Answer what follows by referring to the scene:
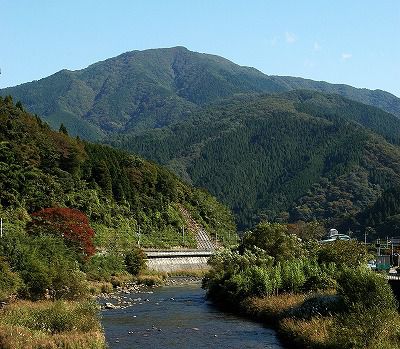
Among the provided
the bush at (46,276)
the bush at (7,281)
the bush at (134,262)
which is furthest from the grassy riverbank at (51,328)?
the bush at (134,262)

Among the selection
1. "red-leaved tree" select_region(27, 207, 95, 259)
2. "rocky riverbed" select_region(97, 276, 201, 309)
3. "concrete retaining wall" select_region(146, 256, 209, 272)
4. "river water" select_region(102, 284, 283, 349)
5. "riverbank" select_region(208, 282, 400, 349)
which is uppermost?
"red-leaved tree" select_region(27, 207, 95, 259)

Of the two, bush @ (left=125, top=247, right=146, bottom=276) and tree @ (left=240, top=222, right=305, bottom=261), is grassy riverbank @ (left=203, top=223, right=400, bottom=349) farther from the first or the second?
bush @ (left=125, top=247, right=146, bottom=276)

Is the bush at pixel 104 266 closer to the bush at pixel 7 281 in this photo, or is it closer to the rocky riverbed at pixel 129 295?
the rocky riverbed at pixel 129 295

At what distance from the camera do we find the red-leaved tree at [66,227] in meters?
80.8

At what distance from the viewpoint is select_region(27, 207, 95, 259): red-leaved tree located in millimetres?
80750

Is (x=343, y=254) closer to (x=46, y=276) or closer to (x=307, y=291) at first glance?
(x=307, y=291)

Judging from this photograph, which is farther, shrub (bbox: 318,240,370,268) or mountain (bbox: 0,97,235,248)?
mountain (bbox: 0,97,235,248)

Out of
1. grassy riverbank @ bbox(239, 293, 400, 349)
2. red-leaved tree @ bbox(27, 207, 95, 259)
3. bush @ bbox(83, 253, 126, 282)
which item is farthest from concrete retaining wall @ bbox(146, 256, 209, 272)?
grassy riverbank @ bbox(239, 293, 400, 349)

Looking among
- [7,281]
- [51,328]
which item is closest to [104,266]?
[7,281]

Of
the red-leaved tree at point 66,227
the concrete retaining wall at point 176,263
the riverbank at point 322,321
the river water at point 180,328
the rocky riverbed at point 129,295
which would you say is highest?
the red-leaved tree at point 66,227

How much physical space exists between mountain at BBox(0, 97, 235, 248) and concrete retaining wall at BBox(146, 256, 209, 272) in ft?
28.1

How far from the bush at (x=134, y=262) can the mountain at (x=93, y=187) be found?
32.2 feet

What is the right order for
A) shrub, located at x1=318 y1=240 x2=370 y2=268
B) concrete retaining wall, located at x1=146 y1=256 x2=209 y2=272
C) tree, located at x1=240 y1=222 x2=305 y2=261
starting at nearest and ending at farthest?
shrub, located at x1=318 y1=240 x2=370 y2=268 → tree, located at x1=240 y1=222 x2=305 y2=261 → concrete retaining wall, located at x1=146 y1=256 x2=209 y2=272

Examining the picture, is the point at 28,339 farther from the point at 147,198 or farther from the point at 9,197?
the point at 147,198
